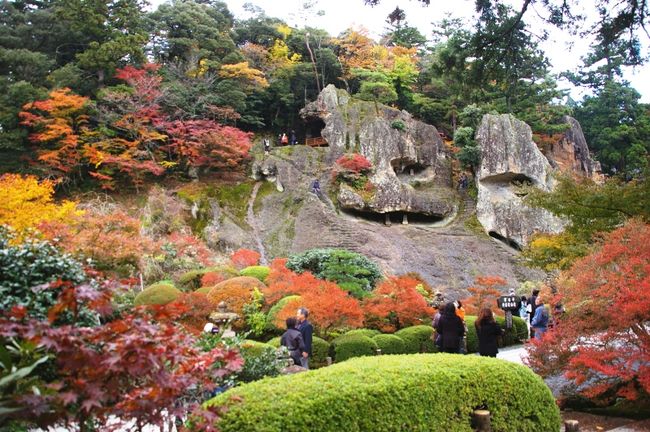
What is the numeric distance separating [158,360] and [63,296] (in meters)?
0.63

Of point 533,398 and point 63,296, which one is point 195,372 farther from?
point 533,398

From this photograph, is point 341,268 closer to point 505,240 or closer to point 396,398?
point 396,398

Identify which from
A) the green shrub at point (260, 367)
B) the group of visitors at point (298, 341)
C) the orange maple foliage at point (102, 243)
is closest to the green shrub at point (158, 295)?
the orange maple foliage at point (102, 243)

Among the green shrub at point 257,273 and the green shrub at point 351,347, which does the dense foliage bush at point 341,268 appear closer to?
the green shrub at point 257,273

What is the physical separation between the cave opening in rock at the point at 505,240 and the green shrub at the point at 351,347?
52.7 feet

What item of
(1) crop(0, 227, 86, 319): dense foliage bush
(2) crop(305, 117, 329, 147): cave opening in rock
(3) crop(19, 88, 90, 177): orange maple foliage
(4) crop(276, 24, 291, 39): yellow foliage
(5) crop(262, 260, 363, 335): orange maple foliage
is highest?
(4) crop(276, 24, 291, 39): yellow foliage

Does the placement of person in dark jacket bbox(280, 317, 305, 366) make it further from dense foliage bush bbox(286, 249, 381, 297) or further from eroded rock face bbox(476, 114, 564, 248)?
eroded rock face bbox(476, 114, 564, 248)

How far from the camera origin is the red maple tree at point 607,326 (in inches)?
241

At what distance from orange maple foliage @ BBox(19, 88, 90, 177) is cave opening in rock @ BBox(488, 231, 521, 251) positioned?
18741 mm

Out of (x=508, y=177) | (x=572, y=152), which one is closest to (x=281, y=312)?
(x=508, y=177)

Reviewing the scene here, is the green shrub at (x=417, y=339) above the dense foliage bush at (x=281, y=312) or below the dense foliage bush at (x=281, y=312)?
below

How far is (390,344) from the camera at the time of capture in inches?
426

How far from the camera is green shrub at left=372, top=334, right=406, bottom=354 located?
35.2 feet

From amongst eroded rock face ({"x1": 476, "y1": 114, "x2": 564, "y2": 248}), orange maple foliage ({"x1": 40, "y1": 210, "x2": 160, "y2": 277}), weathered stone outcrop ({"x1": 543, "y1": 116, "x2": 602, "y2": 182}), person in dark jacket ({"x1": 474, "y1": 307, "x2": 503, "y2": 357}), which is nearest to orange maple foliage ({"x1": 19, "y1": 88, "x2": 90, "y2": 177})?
orange maple foliage ({"x1": 40, "y1": 210, "x2": 160, "y2": 277})
